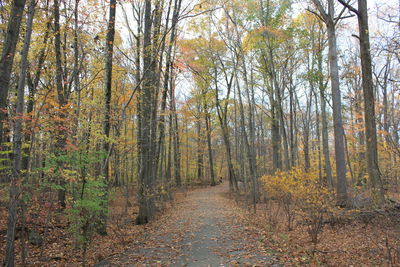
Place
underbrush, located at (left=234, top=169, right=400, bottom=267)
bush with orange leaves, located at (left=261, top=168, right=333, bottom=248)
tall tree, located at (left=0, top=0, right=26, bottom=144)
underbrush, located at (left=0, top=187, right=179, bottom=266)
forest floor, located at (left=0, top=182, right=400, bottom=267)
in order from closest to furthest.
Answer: tall tree, located at (left=0, top=0, right=26, bottom=144) < underbrush, located at (left=234, top=169, right=400, bottom=267) < forest floor, located at (left=0, top=182, right=400, bottom=267) < underbrush, located at (left=0, top=187, right=179, bottom=266) < bush with orange leaves, located at (left=261, top=168, right=333, bottom=248)

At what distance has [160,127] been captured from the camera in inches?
542

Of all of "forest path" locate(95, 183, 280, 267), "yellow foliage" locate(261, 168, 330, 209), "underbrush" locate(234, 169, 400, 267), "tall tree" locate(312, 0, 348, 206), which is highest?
"tall tree" locate(312, 0, 348, 206)

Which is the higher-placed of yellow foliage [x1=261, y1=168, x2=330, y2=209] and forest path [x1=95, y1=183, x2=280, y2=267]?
yellow foliage [x1=261, y1=168, x2=330, y2=209]

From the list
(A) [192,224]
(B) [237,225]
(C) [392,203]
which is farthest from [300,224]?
(A) [192,224]

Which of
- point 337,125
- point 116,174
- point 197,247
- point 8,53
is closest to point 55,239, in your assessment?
point 116,174

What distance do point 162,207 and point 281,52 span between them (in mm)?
12432

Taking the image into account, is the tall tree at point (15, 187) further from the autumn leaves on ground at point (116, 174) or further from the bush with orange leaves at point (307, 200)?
the bush with orange leaves at point (307, 200)

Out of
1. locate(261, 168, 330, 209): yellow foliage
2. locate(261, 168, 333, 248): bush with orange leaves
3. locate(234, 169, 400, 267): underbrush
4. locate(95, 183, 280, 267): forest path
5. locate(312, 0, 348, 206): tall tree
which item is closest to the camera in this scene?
locate(234, 169, 400, 267): underbrush

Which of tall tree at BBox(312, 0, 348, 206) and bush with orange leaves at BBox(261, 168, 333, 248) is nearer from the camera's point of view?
bush with orange leaves at BBox(261, 168, 333, 248)

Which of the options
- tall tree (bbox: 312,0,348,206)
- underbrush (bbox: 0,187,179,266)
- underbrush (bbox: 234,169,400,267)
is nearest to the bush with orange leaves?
underbrush (bbox: 234,169,400,267)

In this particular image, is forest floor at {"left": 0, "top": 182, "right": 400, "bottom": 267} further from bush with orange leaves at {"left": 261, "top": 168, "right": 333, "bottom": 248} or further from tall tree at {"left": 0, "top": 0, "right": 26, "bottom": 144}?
tall tree at {"left": 0, "top": 0, "right": 26, "bottom": 144}

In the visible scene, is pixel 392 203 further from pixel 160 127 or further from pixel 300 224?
pixel 160 127

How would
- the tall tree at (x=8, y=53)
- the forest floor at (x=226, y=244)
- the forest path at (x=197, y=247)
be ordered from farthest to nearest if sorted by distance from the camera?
the forest path at (x=197, y=247)
the forest floor at (x=226, y=244)
the tall tree at (x=8, y=53)

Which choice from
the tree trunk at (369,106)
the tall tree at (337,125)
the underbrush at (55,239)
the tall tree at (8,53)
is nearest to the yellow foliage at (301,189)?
the tall tree at (337,125)
